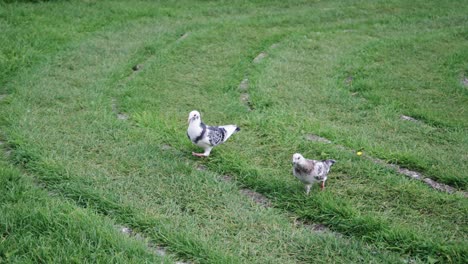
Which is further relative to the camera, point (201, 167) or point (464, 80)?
point (464, 80)

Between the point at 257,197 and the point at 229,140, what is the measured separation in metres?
1.23

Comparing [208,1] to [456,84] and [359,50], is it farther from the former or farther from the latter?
[456,84]

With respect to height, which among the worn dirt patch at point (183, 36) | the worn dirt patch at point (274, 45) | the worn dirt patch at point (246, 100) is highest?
the worn dirt patch at point (183, 36)

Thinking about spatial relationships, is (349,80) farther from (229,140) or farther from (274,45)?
(229,140)

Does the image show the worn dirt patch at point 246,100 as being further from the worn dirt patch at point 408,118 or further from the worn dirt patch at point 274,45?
the worn dirt patch at point 274,45

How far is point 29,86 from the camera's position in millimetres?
7344

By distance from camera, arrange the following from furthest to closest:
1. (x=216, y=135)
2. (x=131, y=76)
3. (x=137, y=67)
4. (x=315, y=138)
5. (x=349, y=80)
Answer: (x=137, y=67)
(x=349, y=80)
(x=131, y=76)
(x=315, y=138)
(x=216, y=135)

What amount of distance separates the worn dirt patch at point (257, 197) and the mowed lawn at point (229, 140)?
41 mm

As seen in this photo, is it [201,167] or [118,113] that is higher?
[118,113]

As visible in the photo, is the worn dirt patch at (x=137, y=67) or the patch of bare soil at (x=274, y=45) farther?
the patch of bare soil at (x=274, y=45)

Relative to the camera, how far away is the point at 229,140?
19.5 feet

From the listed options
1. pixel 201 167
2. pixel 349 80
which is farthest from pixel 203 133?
pixel 349 80

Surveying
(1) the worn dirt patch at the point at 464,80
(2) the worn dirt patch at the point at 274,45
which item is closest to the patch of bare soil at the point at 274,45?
(2) the worn dirt patch at the point at 274,45

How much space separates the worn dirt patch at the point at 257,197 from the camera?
15.6ft
